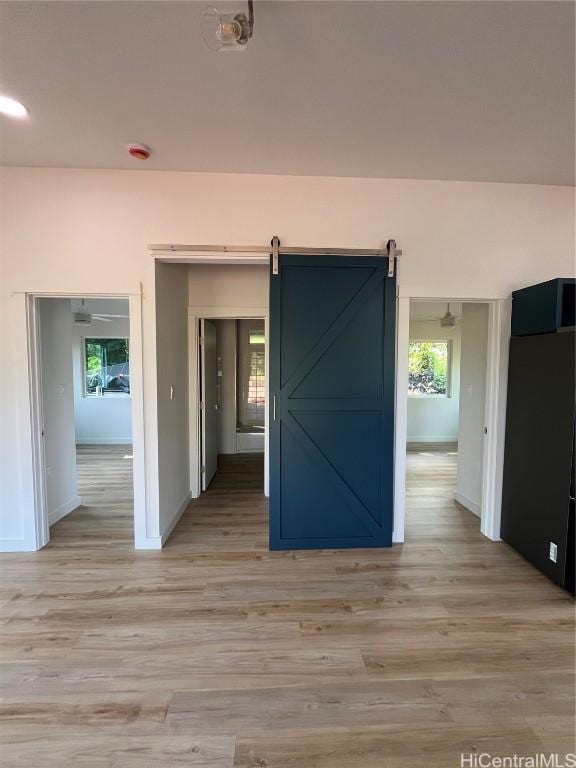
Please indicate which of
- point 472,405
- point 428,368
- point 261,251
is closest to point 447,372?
point 428,368

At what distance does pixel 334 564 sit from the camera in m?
2.70

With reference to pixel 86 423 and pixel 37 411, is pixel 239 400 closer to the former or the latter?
pixel 86 423

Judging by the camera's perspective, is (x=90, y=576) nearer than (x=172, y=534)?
Yes

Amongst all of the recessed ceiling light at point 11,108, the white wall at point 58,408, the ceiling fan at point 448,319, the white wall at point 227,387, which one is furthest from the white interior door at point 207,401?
the ceiling fan at point 448,319

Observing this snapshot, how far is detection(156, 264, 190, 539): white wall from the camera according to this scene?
2953 millimetres

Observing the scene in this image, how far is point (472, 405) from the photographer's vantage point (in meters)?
3.70

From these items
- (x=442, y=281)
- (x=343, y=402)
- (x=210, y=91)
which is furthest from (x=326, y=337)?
(x=210, y=91)

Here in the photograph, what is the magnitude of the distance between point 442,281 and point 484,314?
0.96 meters

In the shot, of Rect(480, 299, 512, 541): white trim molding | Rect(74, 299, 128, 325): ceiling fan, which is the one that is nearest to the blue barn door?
Rect(480, 299, 512, 541): white trim molding

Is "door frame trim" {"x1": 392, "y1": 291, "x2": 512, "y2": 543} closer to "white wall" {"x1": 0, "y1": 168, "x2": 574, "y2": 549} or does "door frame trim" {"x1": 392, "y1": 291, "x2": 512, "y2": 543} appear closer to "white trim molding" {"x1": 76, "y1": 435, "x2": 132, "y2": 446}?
"white wall" {"x1": 0, "y1": 168, "x2": 574, "y2": 549}

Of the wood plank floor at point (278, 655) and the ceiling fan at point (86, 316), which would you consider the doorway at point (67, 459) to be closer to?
the ceiling fan at point (86, 316)

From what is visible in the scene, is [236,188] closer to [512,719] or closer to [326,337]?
[326,337]

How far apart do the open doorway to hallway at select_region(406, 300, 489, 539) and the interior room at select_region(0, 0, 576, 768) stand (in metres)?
0.06

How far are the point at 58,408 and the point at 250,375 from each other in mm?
3315
